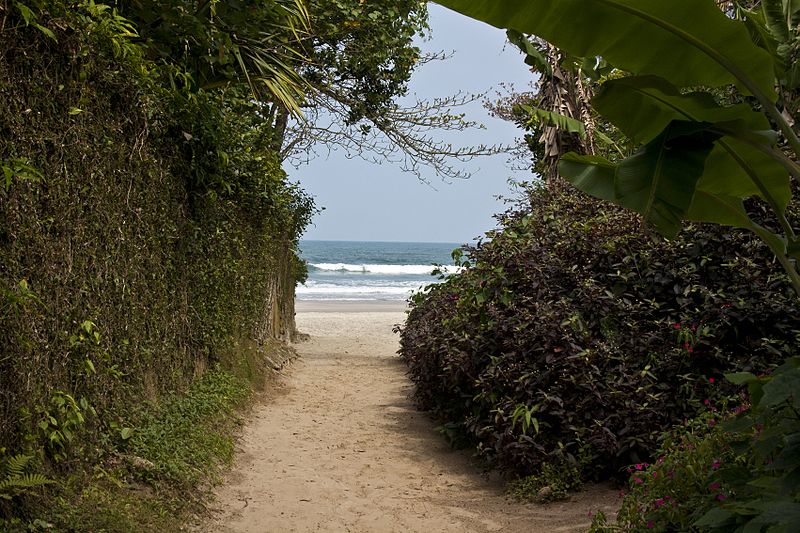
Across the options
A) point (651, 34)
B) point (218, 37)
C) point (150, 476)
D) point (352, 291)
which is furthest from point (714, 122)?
point (352, 291)

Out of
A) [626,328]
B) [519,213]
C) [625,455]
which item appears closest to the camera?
[625,455]

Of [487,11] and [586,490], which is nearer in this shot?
[487,11]

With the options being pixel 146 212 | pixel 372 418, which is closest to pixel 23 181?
pixel 146 212

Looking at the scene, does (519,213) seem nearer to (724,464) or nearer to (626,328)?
(626,328)

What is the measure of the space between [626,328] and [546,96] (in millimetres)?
4993

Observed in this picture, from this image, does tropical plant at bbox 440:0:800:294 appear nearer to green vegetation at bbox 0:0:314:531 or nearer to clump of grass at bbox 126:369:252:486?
green vegetation at bbox 0:0:314:531

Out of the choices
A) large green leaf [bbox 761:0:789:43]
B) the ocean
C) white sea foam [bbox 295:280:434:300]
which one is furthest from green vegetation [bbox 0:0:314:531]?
white sea foam [bbox 295:280:434:300]

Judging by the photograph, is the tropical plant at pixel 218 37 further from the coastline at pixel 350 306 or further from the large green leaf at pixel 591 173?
the coastline at pixel 350 306

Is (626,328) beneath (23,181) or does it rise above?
beneath

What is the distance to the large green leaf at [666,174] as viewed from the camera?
10.6ft

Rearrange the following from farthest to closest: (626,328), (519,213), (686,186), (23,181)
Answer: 1. (519,213)
2. (626,328)
3. (23,181)
4. (686,186)

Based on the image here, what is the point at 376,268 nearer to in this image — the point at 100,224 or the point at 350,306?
the point at 350,306

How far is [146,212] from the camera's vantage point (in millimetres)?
5914

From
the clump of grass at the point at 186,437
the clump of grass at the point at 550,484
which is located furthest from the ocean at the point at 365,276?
Answer: the clump of grass at the point at 550,484
